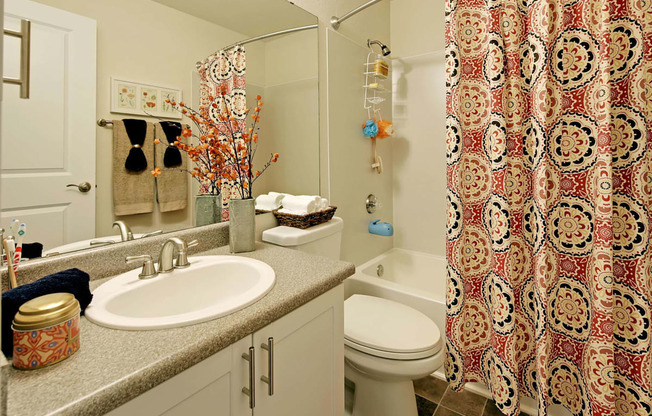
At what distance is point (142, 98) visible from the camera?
3.47ft

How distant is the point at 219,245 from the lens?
52.0 inches

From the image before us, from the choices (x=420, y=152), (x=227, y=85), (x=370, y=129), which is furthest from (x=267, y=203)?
(x=420, y=152)

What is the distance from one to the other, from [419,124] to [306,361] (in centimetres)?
209

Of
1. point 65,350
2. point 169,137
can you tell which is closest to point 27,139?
point 169,137

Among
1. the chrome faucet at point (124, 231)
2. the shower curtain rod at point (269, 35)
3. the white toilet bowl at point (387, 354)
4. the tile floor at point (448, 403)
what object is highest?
the shower curtain rod at point (269, 35)

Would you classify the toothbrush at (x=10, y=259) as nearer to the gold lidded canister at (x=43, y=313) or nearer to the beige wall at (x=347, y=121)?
the gold lidded canister at (x=43, y=313)

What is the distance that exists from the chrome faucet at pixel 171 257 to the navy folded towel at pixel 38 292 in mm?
226

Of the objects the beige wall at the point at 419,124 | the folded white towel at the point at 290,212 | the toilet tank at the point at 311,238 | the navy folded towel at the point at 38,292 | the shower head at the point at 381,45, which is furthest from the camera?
the beige wall at the point at 419,124

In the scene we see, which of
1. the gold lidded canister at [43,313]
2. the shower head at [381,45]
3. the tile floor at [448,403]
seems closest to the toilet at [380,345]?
the tile floor at [448,403]

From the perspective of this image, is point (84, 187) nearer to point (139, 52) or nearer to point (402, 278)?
point (139, 52)

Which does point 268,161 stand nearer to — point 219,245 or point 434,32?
point 219,245

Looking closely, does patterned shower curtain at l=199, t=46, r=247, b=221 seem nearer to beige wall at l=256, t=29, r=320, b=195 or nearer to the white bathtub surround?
beige wall at l=256, t=29, r=320, b=195

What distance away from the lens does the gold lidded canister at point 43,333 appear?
0.57 metres

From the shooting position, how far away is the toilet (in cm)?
129
